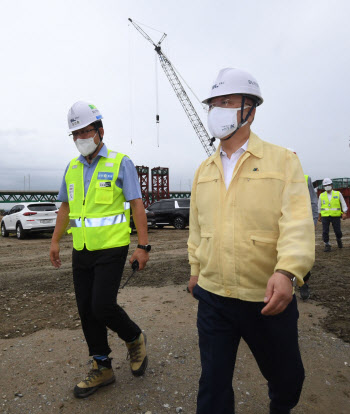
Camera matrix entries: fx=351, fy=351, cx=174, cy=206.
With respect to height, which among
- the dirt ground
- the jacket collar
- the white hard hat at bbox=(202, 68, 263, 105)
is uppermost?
the white hard hat at bbox=(202, 68, 263, 105)

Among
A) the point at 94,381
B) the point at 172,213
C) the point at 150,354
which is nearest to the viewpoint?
the point at 94,381

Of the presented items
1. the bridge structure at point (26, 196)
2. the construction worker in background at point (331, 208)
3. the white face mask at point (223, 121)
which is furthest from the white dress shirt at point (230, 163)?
the bridge structure at point (26, 196)

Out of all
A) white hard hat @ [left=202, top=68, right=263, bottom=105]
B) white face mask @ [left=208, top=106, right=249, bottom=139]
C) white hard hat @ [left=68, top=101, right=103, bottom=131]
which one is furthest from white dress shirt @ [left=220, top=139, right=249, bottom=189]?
white hard hat @ [left=68, top=101, right=103, bottom=131]

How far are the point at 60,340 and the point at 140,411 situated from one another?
61.5 inches

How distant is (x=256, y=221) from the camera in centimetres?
167

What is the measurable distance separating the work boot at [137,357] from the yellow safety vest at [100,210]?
88 centimetres

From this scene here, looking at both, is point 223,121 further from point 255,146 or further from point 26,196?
point 26,196

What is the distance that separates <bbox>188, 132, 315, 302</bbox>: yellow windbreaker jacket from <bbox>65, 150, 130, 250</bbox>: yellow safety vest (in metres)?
1.02

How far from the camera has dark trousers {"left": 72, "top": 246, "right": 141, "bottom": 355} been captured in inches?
99.9

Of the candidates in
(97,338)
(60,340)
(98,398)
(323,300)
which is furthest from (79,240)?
(323,300)

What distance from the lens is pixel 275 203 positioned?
1661 millimetres

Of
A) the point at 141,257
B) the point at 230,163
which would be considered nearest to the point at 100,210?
the point at 141,257

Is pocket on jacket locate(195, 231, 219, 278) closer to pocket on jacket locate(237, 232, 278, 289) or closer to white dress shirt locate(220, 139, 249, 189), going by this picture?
pocket on jacket locate(237, 232, 278, 289)

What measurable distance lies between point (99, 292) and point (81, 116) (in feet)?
4.53
